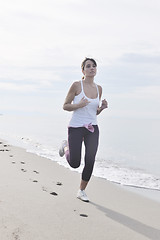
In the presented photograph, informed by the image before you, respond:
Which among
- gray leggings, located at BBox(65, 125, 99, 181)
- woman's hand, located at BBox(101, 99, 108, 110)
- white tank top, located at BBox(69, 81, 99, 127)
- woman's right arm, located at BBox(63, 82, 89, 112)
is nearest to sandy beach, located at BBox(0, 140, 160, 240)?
gray leggings, located at BBox(65, 125, 99, 181)

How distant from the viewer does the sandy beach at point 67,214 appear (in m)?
2.77

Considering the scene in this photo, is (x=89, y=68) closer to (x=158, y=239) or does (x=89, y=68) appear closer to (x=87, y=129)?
(x=87, y=129)

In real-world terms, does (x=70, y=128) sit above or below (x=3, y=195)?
above

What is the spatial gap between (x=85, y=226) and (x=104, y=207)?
40.1 inches

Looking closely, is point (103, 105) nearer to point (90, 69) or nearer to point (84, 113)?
point (84, 113)

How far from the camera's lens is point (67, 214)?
337cm

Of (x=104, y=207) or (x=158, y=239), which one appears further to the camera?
(x=104, y=207)

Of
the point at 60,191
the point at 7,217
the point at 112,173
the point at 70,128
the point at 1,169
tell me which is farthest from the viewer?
the point at 112,173

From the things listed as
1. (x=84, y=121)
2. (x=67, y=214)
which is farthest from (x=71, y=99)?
(x=67, y=214)

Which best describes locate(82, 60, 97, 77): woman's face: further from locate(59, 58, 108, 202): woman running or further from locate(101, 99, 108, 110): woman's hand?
locate(101, 99, 108, 110): woman's hand

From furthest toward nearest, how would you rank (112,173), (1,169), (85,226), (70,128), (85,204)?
(112,173), (1,169), (70,128), (85,204), (85,226)

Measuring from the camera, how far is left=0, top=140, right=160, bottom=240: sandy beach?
2773 millimetres

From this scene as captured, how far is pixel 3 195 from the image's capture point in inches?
143

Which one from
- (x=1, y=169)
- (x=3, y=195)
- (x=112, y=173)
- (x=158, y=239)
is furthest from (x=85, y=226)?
(x=112, y=173)
